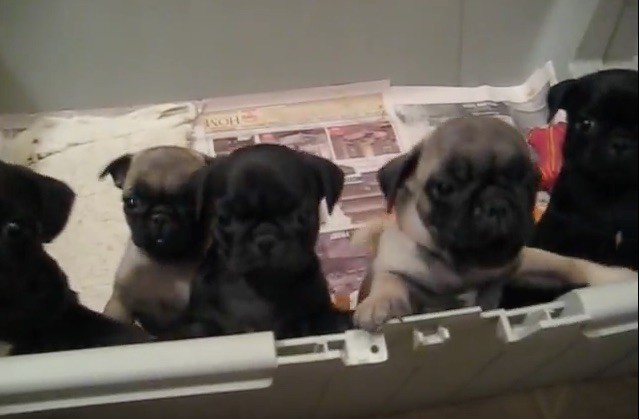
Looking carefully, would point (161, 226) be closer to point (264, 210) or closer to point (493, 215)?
point (264, 210)

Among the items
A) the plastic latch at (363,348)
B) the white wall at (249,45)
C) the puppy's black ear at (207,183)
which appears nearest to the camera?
the plastic latch at (363,348)

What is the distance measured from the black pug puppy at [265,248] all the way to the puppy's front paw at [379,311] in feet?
0.35

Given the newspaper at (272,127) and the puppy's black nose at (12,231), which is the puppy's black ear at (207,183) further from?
the newspaper at (272,127)

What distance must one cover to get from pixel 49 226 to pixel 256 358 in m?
0.41

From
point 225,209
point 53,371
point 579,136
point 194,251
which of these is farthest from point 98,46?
point 579,136

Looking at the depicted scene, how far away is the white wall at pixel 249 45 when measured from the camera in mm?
2066

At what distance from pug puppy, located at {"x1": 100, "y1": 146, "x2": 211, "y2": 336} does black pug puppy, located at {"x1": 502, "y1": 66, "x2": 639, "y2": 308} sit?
1.72ft

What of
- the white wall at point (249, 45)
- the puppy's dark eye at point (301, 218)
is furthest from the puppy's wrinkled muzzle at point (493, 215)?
the white wall at point (249, 45)

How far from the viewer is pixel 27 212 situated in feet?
4.41

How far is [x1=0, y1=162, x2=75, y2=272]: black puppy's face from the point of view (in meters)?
1.31

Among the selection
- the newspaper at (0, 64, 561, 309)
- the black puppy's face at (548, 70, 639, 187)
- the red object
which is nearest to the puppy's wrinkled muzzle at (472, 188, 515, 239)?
the black puppy's face at (548, 70, 639, 187)

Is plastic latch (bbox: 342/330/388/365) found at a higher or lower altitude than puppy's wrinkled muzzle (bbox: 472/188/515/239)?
lower

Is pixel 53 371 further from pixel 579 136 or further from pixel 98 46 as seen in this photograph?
pixel 98 46

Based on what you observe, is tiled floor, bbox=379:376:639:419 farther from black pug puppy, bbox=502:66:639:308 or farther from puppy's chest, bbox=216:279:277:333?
puppy's chest, bbox=216:279:277:333
